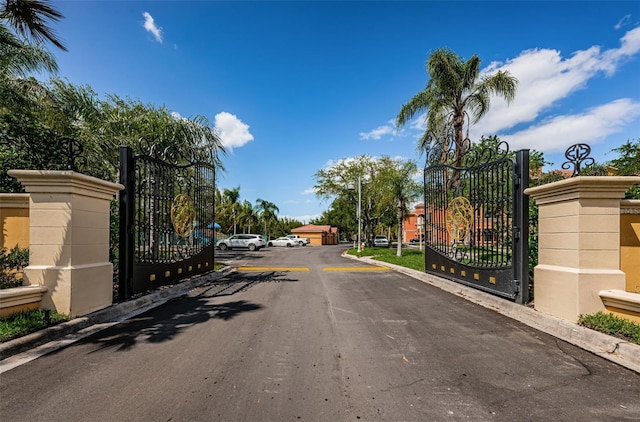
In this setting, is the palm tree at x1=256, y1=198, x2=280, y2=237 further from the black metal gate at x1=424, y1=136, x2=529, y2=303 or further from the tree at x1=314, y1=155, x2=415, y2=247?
the black metal gate at x1=424, y1=136, x2=529, y2=303

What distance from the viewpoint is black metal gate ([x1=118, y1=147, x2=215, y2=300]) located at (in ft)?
20.8

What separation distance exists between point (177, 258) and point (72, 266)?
3719 millimetres

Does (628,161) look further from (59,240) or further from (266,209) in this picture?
(266,209)

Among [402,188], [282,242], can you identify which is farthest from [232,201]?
[402,188]

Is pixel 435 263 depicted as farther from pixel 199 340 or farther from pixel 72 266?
pixel 72 266

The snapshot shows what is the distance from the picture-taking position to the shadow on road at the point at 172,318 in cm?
425

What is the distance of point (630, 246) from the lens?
4.99m

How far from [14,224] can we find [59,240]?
1497mm

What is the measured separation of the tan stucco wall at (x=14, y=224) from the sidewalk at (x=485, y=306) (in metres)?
2.03

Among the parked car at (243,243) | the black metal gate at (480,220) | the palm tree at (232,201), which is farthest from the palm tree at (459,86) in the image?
the palm tree at (232,201)

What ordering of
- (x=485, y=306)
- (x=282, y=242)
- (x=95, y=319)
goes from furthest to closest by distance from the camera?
(x=282, y=242), (x=485, y=306), (x=95, y=319)

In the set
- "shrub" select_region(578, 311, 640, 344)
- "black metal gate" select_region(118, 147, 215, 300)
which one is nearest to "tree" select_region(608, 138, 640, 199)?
"shrub" select_region(578, 311, 640, 344)

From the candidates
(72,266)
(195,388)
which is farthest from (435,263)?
(72,266)

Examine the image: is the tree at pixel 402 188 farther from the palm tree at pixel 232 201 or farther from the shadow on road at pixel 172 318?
the palm tree at pixel 232 201
